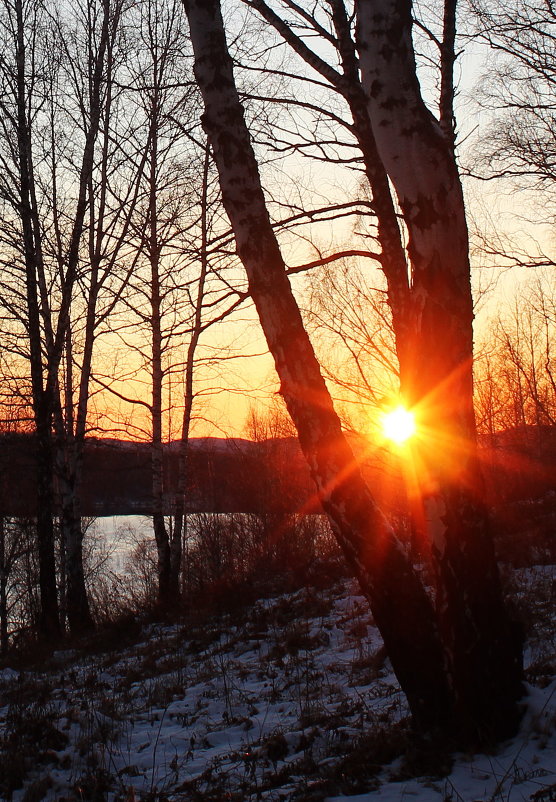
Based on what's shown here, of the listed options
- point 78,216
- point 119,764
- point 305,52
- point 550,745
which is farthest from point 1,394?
point 550,745

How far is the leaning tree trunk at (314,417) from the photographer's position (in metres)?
3.69

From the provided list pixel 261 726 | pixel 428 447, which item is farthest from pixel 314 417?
pixel 261 726

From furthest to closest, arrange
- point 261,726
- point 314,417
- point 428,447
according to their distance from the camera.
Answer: point 261,726, point 314,417, point 428,447

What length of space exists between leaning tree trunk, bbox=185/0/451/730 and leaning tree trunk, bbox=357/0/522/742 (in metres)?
0.17

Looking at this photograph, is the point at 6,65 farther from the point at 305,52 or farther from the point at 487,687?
the point at 487,687

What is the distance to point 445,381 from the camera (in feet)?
12.1

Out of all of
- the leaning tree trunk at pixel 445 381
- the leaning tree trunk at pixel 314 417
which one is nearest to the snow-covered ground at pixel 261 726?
the leaning tree trunk at pixel 445 381

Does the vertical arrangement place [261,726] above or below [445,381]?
below

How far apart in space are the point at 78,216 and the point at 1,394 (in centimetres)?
344

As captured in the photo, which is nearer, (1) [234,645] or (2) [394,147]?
(2) [394,147]

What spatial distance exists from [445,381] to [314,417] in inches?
29.4

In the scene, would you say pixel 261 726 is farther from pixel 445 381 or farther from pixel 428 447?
pixel 445 381

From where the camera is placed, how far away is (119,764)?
425 centimetres

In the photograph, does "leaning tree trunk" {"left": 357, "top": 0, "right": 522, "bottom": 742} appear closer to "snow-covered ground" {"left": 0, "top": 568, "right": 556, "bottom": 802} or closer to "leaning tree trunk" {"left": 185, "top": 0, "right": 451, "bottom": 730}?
"leaning tree trunk" {"left": 185, "top": 0, "right": 451, "bottom": 730}
